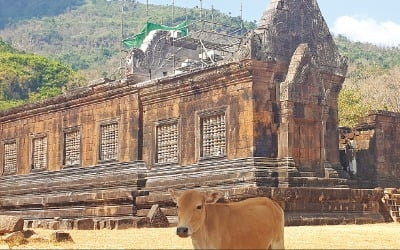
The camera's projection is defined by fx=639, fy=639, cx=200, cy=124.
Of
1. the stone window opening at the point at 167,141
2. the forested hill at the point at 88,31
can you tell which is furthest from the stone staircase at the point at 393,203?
the forested hill at the point at 88,31

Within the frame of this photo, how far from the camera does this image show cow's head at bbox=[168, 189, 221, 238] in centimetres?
780

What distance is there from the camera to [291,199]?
60.6ft

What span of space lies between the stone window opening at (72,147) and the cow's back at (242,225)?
711 inches

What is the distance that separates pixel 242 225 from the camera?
8375 mm

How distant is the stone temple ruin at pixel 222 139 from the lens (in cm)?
1966

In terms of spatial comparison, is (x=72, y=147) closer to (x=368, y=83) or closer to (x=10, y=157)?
(x=10, y=157)

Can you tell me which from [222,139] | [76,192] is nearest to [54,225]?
[76,192]

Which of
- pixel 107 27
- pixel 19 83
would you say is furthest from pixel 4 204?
pixel 107 27

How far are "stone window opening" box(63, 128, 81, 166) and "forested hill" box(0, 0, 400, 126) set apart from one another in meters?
49.7

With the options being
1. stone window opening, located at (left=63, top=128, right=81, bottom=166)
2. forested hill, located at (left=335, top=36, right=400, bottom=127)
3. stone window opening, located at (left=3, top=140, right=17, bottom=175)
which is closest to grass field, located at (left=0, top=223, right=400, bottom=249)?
stone window opening, located at (left=63, top=128, right=81, bottom=166)

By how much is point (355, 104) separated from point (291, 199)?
84.7 ft

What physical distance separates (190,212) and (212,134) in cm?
1315

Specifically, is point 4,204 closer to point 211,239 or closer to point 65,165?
point 65,165

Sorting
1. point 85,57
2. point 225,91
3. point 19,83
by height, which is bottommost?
point 225,91
